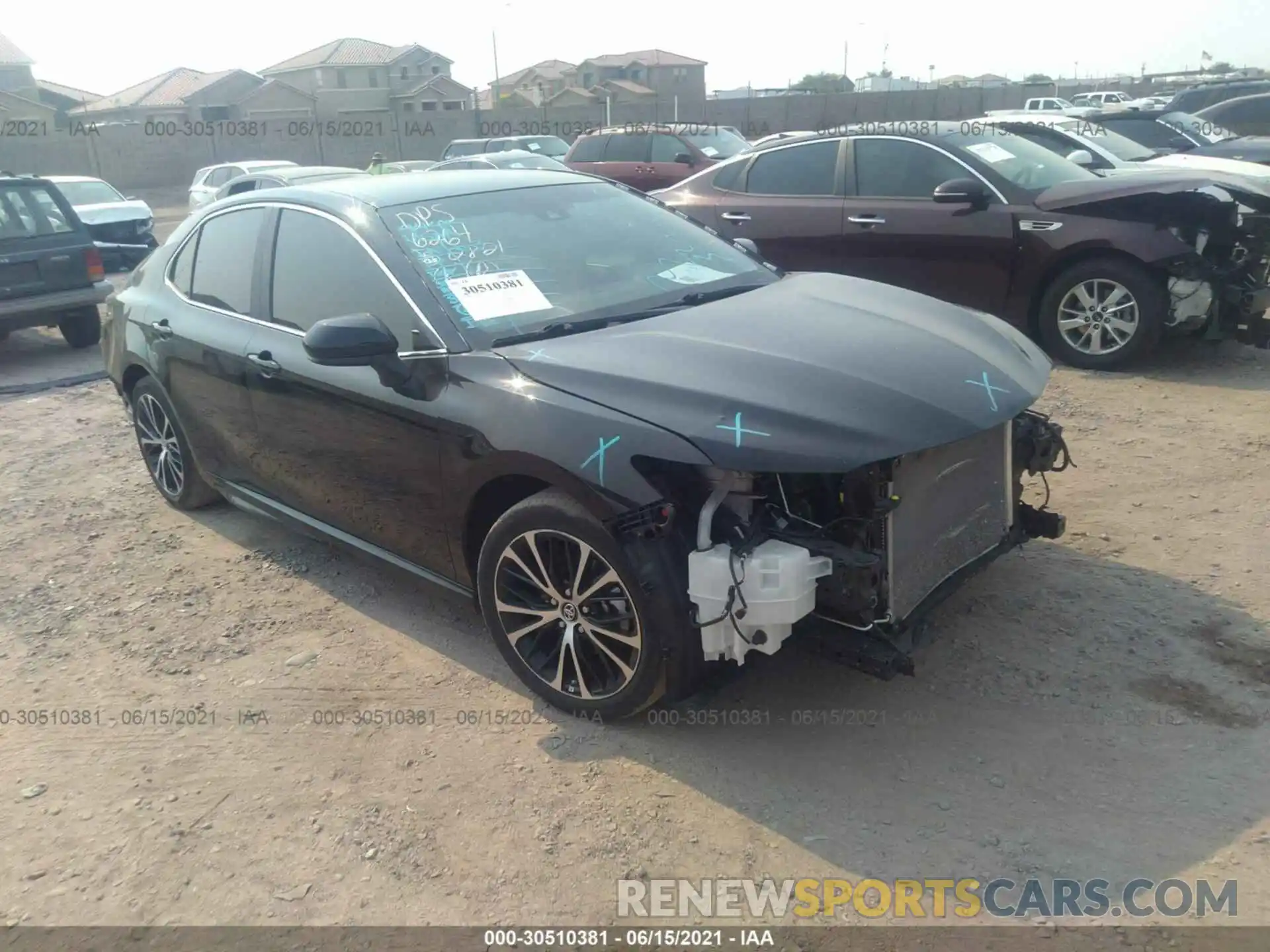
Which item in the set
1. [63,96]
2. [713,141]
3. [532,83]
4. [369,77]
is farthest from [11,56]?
[713,141]

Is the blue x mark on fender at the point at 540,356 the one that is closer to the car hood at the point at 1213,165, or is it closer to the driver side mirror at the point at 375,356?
the driver side mirror at the point at 375,356

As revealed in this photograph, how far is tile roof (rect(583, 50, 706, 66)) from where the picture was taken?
76.6 meters

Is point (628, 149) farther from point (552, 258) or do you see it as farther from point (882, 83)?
point (882, 83)

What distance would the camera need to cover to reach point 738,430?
295 centimetres

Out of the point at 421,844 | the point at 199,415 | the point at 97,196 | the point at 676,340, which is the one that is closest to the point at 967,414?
the point at 676,340

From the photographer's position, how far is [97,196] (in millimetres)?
17000

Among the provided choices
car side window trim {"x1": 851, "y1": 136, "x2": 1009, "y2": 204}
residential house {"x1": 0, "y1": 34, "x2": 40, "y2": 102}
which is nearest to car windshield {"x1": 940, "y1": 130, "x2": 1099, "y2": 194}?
car side window trim {"x1": 851, "y1": 136, "x2": 1009, "y2": 204}

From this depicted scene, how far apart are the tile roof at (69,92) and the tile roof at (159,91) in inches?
184

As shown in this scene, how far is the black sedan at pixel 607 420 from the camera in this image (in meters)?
3.03

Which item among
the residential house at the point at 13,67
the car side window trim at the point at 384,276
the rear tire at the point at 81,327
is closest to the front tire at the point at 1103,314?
the car side window trim at the point at 384,276

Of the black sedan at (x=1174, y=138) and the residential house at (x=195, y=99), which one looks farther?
the residential house at (x=195, y=99)

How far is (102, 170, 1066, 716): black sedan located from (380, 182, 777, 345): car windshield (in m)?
0.01

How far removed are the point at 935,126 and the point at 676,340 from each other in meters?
5.57

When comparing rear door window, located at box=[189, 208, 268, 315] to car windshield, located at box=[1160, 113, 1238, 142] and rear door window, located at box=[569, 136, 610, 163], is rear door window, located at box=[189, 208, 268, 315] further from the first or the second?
car windshield, located at box=[1160, 113, 1238, 142]
